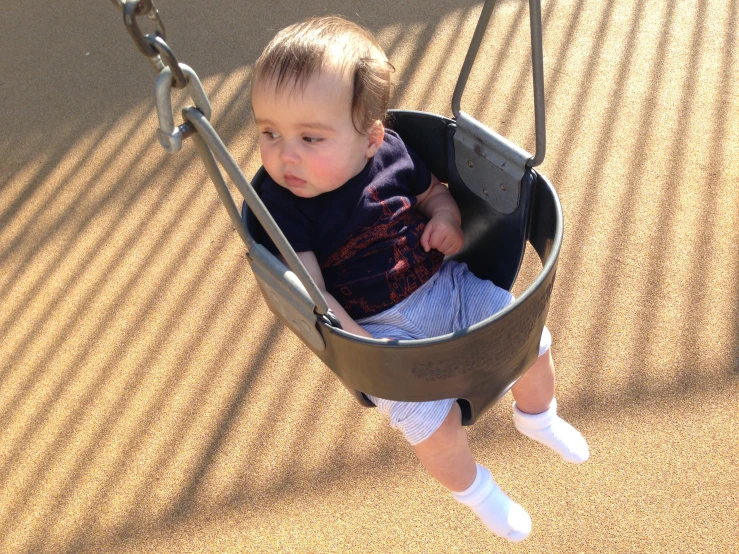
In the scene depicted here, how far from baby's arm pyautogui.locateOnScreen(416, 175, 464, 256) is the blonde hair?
19cm

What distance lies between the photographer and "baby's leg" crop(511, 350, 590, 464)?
1.25 metres

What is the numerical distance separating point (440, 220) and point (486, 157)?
138 mm

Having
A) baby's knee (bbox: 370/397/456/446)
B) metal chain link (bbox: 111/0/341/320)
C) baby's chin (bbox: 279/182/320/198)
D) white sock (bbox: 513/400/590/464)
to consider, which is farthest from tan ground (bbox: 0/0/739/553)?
metal chain link (bbox: 111/0/341/320)

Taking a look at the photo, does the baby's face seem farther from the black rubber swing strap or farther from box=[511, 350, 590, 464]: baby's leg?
box=[511, 350, 590, 464]: baby's leg

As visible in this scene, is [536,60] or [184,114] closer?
[184,114]

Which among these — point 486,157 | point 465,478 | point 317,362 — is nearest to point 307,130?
point 486,157

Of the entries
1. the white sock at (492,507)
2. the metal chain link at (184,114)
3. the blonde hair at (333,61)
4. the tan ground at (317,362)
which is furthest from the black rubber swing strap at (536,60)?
the tan ground at (317,362)

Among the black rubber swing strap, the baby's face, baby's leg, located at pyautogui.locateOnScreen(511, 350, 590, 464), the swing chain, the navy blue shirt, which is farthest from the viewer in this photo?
baby's leg, located at pyautogui.locateOnScreen(511, 350, 590, 464)

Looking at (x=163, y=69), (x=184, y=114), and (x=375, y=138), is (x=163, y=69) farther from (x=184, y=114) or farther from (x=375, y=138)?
(x=375, y=138)

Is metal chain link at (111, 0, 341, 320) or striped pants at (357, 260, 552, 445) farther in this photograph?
striped pants at (357, 260, 552, 445)

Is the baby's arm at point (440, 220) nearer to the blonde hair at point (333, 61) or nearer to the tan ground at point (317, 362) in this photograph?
the blonde hair at point (333, 61)

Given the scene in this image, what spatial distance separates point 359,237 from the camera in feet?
3.81

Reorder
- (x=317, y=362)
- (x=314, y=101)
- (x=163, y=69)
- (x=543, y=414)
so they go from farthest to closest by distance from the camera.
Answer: (x=317, y=362) → (x=543, y=414) → (x=314, y=101) → (x=163, y=69)

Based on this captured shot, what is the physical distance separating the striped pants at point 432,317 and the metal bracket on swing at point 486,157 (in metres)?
0.13
